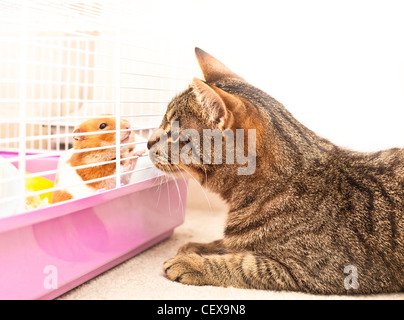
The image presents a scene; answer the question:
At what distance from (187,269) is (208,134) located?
0.38m

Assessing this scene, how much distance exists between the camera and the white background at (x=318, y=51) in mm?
1664

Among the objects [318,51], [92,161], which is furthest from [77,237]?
[318,51]

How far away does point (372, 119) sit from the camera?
171 centimetres

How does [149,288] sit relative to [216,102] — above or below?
below

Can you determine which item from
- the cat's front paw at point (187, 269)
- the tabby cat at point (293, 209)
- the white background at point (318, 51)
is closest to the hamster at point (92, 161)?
the tabby cat at point (293, 209)

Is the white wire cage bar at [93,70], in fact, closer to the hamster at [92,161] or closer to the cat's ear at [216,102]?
the hamster at [92,161]

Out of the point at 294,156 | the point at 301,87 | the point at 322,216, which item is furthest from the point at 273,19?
the point at 322,216

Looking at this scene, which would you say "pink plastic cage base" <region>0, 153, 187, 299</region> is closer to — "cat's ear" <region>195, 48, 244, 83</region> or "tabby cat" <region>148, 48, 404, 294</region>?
"tabby cat" <region>148, 48, 404, 294</region>

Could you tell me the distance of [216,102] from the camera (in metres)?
1.07

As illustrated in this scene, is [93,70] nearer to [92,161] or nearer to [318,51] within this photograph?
[92,161]

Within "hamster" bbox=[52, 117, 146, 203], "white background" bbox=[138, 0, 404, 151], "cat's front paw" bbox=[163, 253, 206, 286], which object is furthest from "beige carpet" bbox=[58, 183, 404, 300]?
"white background" bbox=[138, 0, 404, 151]

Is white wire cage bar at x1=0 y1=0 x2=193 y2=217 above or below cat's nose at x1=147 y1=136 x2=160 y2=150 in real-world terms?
above

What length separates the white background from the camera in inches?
Answer: 65.5

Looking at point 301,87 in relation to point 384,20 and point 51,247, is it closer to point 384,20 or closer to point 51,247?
point 384,20
